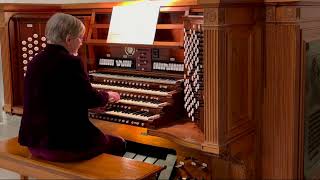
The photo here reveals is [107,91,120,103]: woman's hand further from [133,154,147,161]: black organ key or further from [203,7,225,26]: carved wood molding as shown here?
[203,7,225,26]: carved wood molding

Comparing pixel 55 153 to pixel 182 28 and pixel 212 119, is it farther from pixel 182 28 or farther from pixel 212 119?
pixel 182 28

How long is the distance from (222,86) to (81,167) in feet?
3.15

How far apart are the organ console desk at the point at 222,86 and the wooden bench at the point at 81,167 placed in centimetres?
28

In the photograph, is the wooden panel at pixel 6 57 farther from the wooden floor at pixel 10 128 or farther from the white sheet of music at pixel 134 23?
the wooden floor at pixel 10 128

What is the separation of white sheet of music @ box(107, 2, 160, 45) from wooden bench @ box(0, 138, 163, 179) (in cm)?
90

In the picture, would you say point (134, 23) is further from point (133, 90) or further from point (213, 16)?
point (213, 16)

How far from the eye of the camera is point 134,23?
3.33m

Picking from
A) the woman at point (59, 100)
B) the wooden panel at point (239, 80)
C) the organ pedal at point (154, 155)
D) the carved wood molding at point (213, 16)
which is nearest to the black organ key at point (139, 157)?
the organ pedal at point (154, 155)

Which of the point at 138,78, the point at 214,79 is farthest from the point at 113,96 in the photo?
the point at 214,79

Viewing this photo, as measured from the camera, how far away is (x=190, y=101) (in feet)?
9.43

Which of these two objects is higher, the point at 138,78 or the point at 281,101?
the point at 138,78

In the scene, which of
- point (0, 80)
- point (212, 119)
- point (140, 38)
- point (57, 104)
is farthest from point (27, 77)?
point (0, 80)

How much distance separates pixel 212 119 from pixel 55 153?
986 millimetres

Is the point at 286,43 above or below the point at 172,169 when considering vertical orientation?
above
